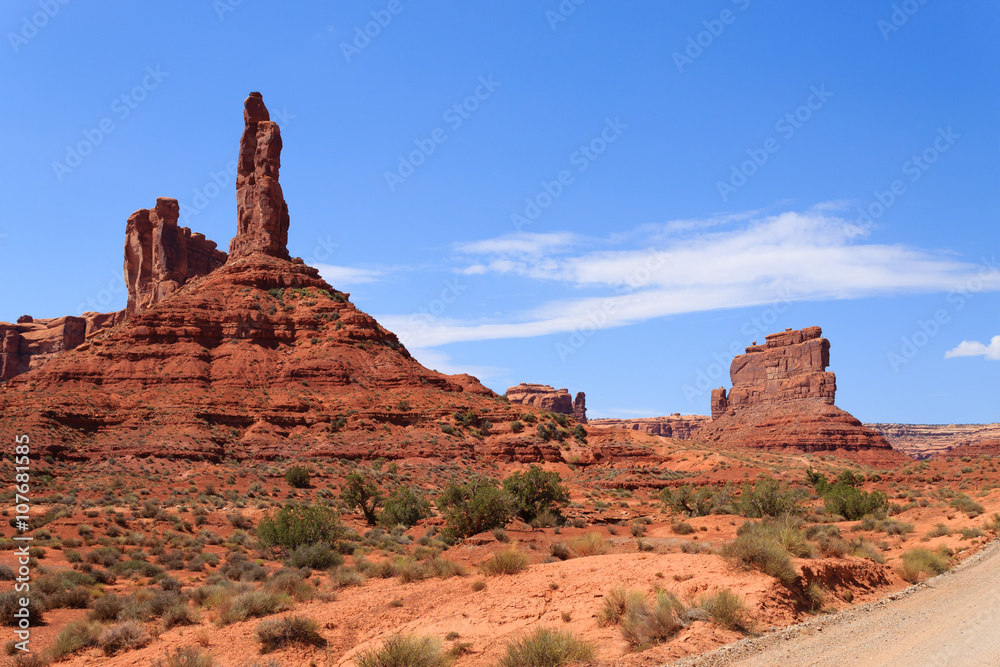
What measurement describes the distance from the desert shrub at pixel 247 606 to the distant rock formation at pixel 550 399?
13032 cm

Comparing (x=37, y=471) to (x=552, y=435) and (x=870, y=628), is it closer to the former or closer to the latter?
(x=552, y=435)

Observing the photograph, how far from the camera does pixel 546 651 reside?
31.7 feet

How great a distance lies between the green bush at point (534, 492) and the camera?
31.9m

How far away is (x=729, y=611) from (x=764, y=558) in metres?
1.99

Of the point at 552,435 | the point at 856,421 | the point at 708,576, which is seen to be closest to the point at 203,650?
the point at 708,576

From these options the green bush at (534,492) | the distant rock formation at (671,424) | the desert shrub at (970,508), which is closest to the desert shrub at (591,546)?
the green bush at (534,492)

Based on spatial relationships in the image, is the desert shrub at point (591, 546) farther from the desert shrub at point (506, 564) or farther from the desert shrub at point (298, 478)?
the desert shrub at point (298, 478)

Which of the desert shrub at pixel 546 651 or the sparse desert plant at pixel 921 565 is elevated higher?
the sparse desert plant at pixel 921 565

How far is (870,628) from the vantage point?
10750mm

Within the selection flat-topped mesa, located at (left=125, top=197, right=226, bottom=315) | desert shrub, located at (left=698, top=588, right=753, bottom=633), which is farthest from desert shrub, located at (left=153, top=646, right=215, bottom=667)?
flat-topped mesa, located at (left=125, top=197, right=226, bottom=315)

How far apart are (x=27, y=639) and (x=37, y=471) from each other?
3613 cm

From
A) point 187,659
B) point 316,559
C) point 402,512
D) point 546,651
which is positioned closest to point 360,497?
point 402,512

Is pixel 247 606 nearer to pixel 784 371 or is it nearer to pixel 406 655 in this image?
pixel 406 655

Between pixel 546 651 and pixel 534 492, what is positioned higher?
pixel 534 492
